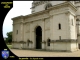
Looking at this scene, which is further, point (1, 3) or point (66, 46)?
point (66, 46)

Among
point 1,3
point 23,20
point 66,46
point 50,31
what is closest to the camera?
point 1,3

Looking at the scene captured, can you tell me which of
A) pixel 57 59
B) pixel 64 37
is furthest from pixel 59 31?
pixel 57 59

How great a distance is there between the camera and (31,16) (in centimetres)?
2806

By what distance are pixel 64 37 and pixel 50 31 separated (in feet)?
10.6

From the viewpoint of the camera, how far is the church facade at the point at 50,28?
20.8 meters

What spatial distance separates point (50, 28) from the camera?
74.9ft

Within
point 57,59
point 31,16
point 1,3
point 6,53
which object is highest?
point 31,16

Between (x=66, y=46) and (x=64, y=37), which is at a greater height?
(x=64, y=37)

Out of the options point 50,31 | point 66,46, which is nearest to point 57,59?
point 66,46

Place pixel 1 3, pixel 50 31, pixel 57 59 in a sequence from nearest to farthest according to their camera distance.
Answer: pixel 1 3
pixel 57 59
pixel 50 31

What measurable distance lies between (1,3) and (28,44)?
896 inches

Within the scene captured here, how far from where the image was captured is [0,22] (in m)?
5.94

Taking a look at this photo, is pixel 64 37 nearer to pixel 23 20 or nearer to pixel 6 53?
pixel 23 20

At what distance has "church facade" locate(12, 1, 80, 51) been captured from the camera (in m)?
20.8
